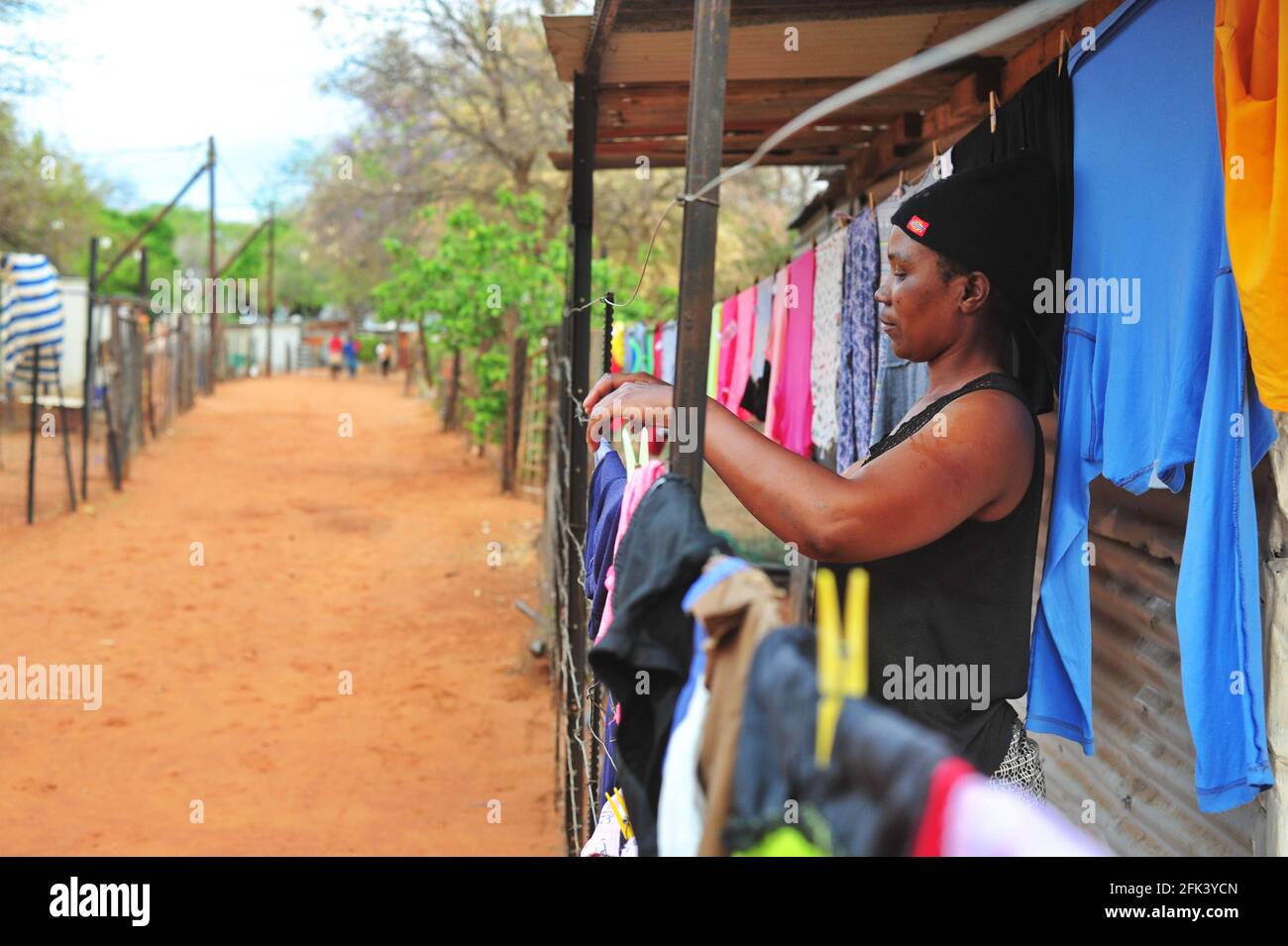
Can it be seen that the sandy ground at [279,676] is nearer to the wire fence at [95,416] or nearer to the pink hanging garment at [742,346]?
the wire fence at [95,416]

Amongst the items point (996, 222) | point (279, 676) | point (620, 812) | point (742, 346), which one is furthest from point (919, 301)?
point (279, 676)

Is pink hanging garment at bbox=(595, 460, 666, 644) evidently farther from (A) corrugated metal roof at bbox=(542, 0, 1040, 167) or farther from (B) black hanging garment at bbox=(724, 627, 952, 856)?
(A) corrugated metal roof at bbox=(542, 0, 1040, 167)

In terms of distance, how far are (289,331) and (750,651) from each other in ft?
181

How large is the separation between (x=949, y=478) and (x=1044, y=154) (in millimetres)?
877

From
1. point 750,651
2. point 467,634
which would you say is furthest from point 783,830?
point 467,634

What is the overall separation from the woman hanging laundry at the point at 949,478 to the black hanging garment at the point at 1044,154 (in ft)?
0.25

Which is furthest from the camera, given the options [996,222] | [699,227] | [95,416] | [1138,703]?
[95,416]

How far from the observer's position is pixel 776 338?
555cm

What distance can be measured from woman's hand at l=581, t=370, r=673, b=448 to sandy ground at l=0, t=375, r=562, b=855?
4063mm

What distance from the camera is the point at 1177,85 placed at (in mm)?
2102

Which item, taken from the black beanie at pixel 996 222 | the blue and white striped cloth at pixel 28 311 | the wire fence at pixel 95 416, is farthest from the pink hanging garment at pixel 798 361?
the blue and white striped cloth at pixel 28 311

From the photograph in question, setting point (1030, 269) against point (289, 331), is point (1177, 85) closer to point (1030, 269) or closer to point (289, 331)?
point (1030, 269)

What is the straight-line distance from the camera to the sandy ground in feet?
19.4

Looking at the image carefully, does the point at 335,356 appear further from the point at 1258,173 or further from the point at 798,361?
the point at 1258,173
